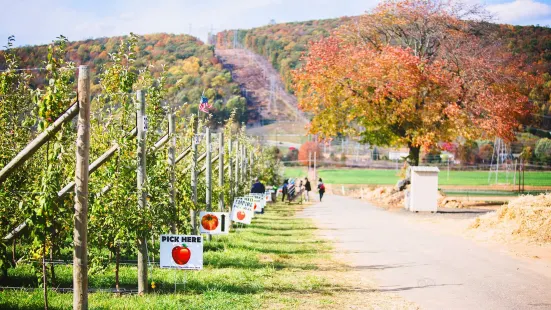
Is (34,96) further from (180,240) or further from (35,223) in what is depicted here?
(180,240)

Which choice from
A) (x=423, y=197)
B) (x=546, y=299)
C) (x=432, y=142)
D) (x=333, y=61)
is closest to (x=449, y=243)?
(x=546, y=299)

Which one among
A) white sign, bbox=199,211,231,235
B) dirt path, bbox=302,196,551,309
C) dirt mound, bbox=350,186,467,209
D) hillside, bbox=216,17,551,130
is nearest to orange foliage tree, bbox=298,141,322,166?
hillside, bbox=216,17,551,130

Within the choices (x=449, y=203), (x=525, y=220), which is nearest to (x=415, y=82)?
(x=449, y=203)

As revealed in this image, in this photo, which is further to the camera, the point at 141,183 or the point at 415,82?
the point at 415,82

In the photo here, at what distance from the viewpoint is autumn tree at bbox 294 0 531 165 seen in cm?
3781

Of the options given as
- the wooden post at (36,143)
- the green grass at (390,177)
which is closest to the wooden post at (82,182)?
the wooden post at (36,143)

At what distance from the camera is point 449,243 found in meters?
19.9

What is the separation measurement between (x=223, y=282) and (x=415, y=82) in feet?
89.7

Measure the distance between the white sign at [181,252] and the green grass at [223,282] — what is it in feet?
1.55

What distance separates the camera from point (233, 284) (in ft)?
39.5

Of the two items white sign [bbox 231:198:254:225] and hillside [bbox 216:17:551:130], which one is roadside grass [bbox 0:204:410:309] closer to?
white sign [bbox 231:198:254:225]

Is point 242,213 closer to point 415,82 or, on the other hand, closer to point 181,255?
point 181,255

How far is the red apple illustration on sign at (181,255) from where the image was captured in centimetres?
1073

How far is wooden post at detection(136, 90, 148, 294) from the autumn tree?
28107 mm
